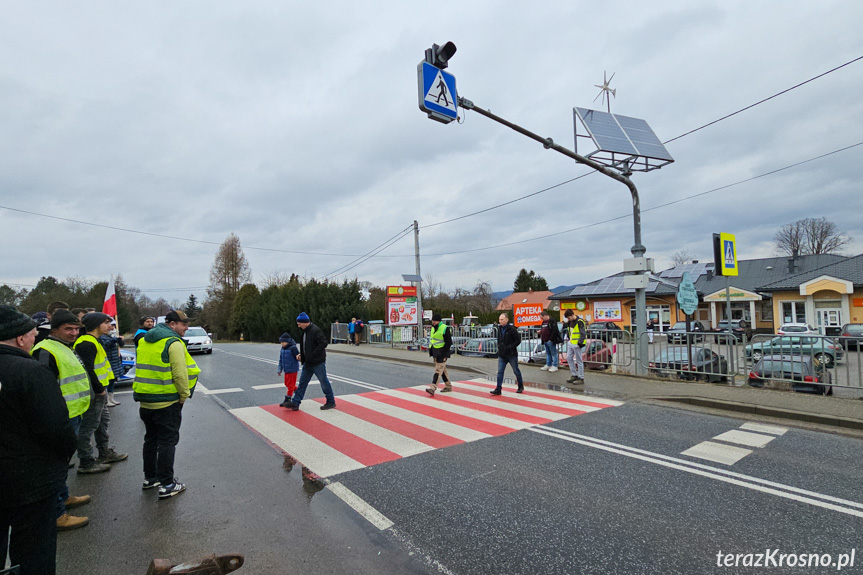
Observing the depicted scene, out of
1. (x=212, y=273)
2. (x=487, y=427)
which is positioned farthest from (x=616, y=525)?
(x=212, y=273)

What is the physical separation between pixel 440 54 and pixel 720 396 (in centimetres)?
817

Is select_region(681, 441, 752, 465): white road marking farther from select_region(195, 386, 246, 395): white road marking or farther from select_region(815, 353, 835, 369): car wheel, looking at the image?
select_region(195, 386, 246, 395): white road marking

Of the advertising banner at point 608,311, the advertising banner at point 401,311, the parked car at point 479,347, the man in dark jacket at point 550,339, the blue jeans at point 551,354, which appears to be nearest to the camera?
the man in dark jacket at point 550,339

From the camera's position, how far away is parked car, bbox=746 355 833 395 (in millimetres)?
8664

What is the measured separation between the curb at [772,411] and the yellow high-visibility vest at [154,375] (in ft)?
27.4

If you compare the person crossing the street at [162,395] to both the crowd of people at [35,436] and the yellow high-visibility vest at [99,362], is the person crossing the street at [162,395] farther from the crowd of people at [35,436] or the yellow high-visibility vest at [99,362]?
the yellow high-visibility vest at [99,362]

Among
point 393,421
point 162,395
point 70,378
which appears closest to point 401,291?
point 393,421

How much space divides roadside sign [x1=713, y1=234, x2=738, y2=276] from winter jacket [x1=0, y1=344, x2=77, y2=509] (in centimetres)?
1249

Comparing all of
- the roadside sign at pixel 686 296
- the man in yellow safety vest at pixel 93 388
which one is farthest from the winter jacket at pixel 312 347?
the roadside sign at pixel 686 296

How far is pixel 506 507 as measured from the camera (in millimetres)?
3922

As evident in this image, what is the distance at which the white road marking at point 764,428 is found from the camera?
6430 millimetres

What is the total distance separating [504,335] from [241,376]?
26.2 ft

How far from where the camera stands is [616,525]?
11.7ft

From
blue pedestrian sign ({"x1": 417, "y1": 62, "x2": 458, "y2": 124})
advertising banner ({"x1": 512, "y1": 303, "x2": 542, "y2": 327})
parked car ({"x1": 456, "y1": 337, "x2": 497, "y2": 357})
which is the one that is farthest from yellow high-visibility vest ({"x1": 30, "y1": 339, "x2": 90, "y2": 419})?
parked car ({"x1": 456, "y1": 337, "x2": 497, "y2": 357})
